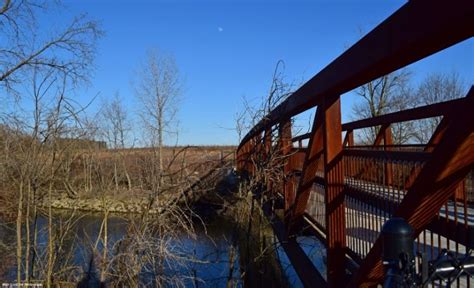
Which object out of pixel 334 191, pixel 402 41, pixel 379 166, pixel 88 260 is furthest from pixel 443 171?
pixel 88 260

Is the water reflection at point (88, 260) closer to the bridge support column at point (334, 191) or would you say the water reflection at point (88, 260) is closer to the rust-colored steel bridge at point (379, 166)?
the rust-colored steel bridge at point (379, 166)

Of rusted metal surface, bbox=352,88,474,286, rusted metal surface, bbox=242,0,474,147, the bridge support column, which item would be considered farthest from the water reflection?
rusted metal surface, bbox=352,88,474,286

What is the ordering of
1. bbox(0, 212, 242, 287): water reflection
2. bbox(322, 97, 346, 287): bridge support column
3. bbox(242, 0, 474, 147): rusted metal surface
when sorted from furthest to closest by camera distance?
bbox(0, 212, 242, 287): water reflection → bbox(322, 97, 346, 287): bridge support column → bbox(242, 0, 474, 147): rusted metal surface

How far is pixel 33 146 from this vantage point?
5918 mm

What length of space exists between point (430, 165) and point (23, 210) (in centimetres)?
628

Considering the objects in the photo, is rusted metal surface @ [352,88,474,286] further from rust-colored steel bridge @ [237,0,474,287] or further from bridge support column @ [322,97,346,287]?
bridge support column @ [322,97,346,287]

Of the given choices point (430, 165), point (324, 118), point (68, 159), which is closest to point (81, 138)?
point (68, 159)

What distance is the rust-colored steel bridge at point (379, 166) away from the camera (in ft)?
6.31

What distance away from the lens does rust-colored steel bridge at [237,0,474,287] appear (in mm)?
1923

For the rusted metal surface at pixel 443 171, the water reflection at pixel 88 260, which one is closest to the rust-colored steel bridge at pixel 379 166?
the rusted metal surface at pixel 443 171

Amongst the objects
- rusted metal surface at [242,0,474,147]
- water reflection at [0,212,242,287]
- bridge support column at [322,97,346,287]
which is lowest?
water reflection at [0,212,242,287]

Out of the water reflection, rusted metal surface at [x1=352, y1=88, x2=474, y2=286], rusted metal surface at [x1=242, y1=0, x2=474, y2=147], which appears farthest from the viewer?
the water reflection

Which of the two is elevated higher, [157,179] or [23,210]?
[157,179]

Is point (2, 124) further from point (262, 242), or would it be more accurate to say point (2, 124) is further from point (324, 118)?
point (324, 118)
